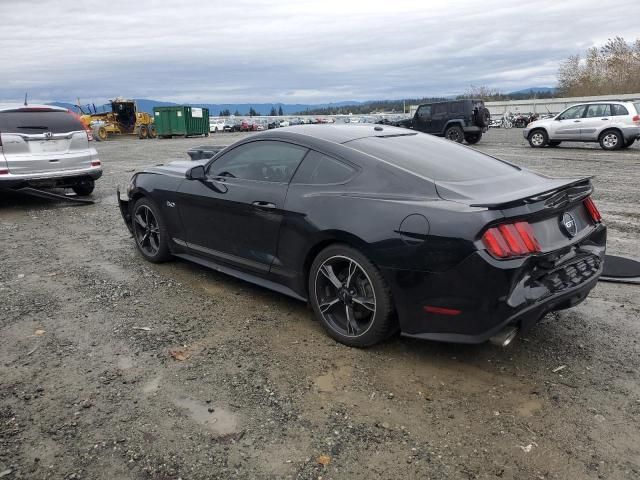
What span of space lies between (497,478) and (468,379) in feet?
2.88

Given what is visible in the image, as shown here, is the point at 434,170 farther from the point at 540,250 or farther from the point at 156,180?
the point at 156,180

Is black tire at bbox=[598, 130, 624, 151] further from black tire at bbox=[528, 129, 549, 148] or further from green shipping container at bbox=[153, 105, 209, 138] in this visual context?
green shipping container at bbox=[153, 105, 209, 138]

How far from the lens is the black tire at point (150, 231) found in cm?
530

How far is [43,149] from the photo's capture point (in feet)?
28.1

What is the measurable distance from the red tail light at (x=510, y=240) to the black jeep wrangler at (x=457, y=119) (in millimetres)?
19537

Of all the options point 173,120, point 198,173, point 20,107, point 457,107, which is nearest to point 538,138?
point 457,107

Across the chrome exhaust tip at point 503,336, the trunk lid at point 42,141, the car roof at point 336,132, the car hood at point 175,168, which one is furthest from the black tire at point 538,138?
the chrome exhaust tip at point 503,336

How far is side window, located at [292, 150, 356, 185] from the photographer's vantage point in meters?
3.76

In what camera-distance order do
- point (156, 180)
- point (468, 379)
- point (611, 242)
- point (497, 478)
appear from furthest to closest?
point (611, 242)
point (156, 180)
point (468, 379)
point (497, 478)

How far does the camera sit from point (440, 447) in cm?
264

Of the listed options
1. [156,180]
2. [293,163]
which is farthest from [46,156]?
[293,163]

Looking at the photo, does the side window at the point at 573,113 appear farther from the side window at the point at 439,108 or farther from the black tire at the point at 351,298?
the black tire at the point at 351,298

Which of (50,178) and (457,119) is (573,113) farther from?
(50,178)

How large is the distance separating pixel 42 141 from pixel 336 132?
6276 mm
